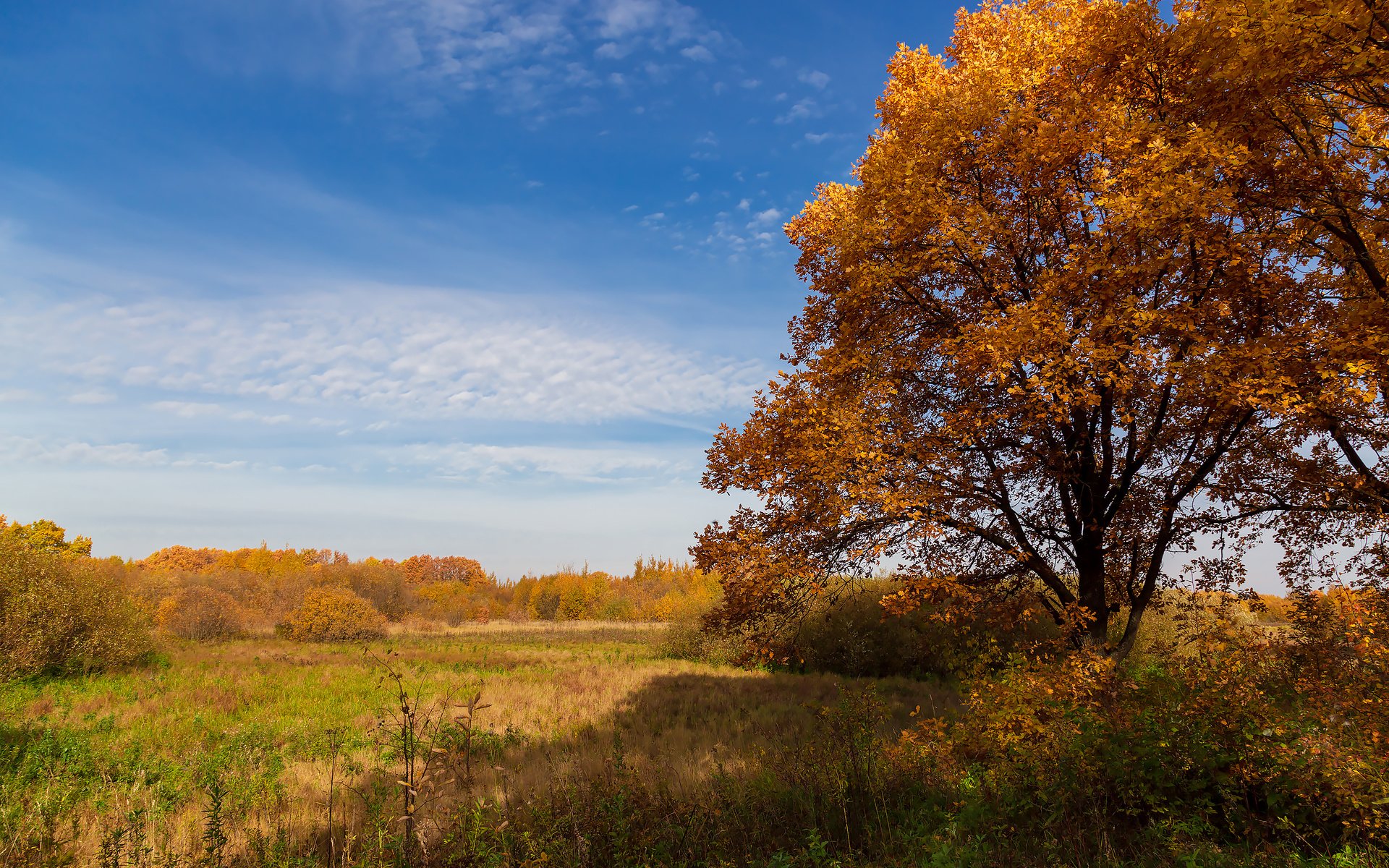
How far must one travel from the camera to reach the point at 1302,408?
6.93 m

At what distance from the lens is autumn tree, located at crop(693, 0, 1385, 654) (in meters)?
7.96

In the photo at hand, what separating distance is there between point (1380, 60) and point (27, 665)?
33.6 meters

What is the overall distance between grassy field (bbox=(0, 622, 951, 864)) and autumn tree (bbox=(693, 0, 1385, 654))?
3.55 metres

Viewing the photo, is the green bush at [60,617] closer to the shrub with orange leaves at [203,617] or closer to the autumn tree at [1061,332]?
the shrub with orange leaves at [203,617]

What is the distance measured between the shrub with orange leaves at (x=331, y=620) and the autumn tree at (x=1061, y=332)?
39561mm

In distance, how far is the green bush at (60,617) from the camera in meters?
20.6

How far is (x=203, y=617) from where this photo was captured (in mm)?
41938

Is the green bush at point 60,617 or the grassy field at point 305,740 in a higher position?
the green bush at point 60,617

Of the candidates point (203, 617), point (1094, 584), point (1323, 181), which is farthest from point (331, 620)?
point (1323, 181)

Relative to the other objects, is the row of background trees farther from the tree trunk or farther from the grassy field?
the tree trunk

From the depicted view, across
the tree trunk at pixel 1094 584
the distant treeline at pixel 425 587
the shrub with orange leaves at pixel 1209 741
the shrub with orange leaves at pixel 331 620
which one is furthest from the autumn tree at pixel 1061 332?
the shrub with orange leaves at pixel 331 620

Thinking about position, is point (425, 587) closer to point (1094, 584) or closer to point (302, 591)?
point (302, 591)

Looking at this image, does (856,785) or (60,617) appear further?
(60,617)

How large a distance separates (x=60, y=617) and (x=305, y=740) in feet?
49.3
